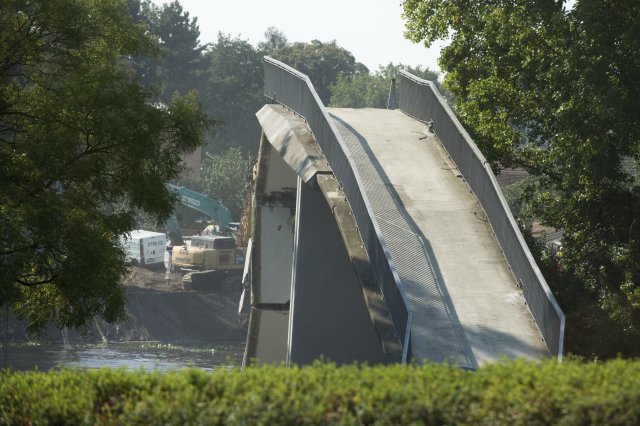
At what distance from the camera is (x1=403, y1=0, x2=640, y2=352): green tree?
82.1 ft

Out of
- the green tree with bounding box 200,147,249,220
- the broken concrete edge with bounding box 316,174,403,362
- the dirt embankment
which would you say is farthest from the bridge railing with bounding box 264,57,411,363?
the green tree with bounding box 200,147,249,220

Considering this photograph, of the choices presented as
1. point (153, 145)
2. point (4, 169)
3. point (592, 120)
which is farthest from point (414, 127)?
point (4, 169)

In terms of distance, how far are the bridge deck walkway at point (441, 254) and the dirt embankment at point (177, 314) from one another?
109 feet

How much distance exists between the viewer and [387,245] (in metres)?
23.0

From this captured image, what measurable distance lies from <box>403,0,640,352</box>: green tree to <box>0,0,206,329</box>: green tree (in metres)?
9.41

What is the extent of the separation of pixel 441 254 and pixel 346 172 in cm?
287

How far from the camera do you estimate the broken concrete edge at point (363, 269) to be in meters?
20.8

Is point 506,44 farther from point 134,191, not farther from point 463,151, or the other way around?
point 134,191

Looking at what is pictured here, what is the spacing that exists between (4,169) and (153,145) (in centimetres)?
248

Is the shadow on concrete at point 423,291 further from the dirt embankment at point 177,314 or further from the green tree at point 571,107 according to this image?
the dirt embankment at point 177,314

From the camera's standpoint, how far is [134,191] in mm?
18984

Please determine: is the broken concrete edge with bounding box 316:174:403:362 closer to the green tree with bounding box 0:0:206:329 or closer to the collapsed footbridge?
the collapsed footbridge

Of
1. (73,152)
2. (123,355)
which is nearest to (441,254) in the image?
(73,152)

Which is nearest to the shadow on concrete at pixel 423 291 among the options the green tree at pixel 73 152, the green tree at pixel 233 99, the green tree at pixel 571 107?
the green tree at pixel 571 107
